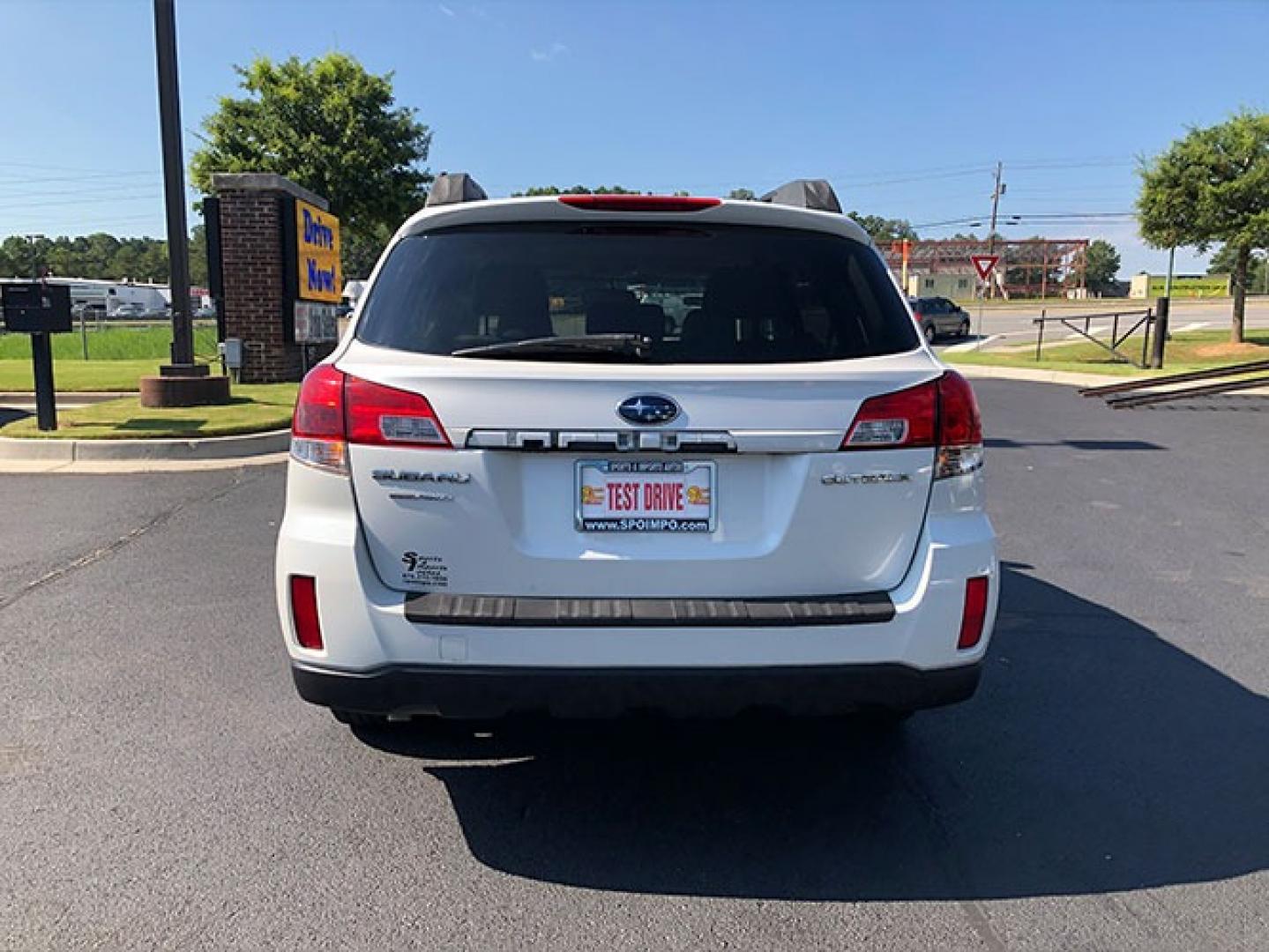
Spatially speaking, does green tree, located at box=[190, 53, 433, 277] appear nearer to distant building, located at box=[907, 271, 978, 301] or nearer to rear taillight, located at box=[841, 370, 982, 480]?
rear taillight, located at box=[841, 370, 982, 480]

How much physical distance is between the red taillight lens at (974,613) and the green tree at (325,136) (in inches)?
1061

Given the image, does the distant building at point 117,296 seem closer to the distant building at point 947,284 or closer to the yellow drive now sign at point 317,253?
the yellow drive now sign at point 317,253

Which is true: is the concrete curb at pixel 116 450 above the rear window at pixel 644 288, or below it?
below

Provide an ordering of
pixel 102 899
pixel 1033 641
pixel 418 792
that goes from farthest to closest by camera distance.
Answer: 1. pixel 1033 641
2. pixel 418 792
3. pixel 102 899

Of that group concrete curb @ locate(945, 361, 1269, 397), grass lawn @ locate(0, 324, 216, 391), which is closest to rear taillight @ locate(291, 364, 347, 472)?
grass lawn @ locate(0, 324, 216, 391)

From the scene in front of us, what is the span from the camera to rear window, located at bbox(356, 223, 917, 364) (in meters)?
2.88

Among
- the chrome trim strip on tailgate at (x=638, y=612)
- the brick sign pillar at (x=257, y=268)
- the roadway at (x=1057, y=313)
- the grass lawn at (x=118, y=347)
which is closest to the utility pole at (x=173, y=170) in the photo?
the brick sign pillar at (x=257, y=268)

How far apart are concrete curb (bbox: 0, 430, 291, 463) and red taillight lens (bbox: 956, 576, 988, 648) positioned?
327 inches

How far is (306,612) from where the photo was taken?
270 centimetres

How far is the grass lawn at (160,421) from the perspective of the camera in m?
9.68

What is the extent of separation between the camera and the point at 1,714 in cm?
374

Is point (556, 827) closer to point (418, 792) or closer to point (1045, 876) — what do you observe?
point (418, 792)

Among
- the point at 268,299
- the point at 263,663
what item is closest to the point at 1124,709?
the point at 263,663

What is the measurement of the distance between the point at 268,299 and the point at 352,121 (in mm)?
14459
